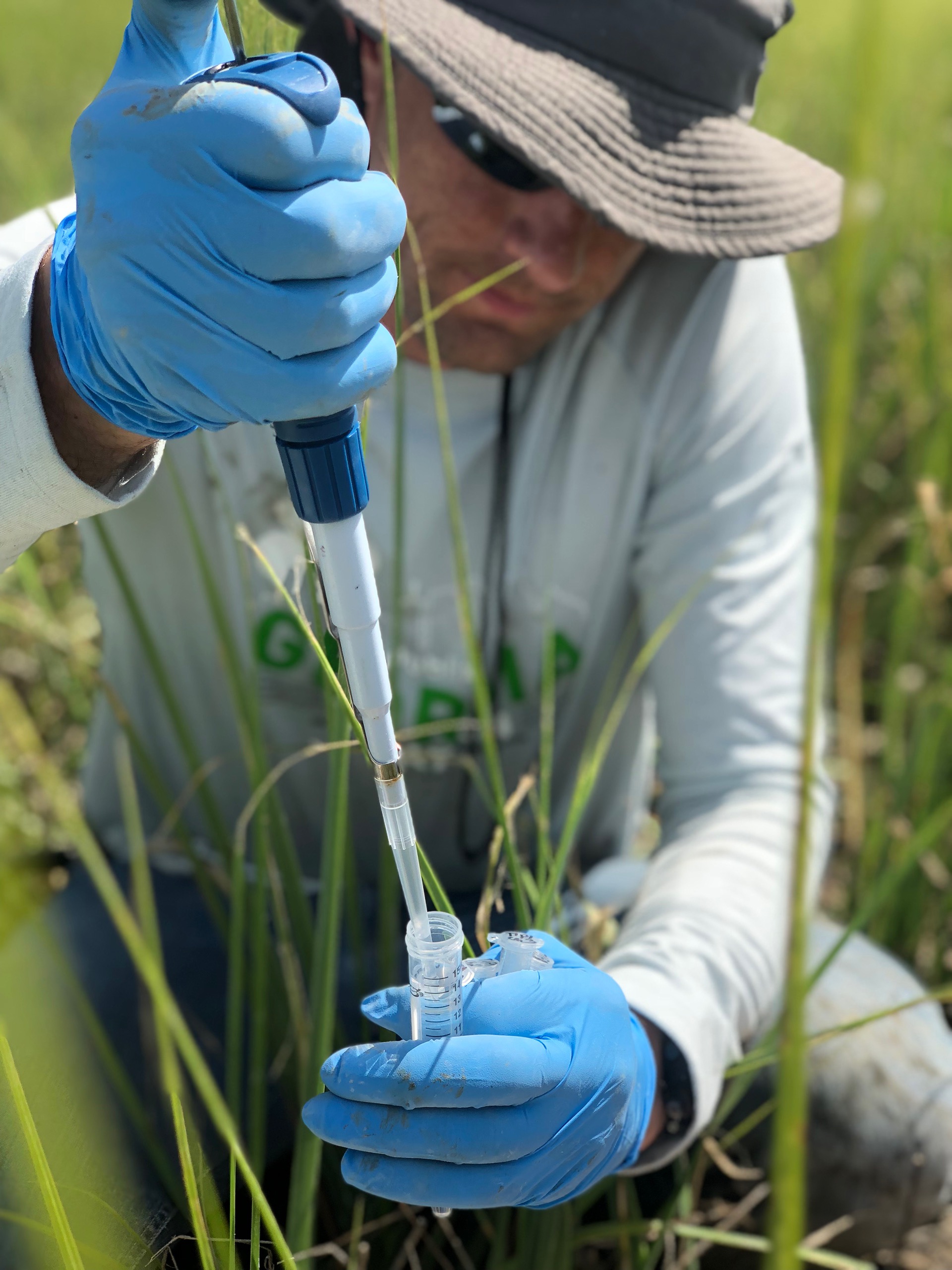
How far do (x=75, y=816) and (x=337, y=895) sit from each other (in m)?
0.35

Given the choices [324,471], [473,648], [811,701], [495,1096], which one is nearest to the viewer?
[811,701]

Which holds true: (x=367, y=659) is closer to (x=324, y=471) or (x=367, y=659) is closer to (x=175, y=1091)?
(x=324, y=471)

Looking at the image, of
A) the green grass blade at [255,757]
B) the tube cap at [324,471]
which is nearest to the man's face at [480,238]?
the green grass blade at [255,757]

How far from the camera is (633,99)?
0.93 meters

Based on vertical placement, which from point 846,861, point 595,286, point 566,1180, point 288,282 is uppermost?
point 288,282

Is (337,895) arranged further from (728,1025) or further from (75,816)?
(728,1025)

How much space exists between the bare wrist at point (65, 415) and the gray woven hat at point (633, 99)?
0.36m

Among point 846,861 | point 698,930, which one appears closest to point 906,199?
point 846,861

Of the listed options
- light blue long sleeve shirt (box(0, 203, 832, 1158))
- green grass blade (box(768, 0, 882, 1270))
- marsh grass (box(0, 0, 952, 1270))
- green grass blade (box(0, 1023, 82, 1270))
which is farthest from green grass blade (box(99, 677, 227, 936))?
green grass blade (box(768, 0, 882, 1270))

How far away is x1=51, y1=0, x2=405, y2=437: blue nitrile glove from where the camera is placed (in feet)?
1.79

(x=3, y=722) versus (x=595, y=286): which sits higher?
(x=595, y=286)

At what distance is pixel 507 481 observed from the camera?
1.23 meters

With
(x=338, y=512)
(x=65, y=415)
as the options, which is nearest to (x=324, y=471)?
(x=338, y=512)

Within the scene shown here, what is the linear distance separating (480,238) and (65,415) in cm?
48
